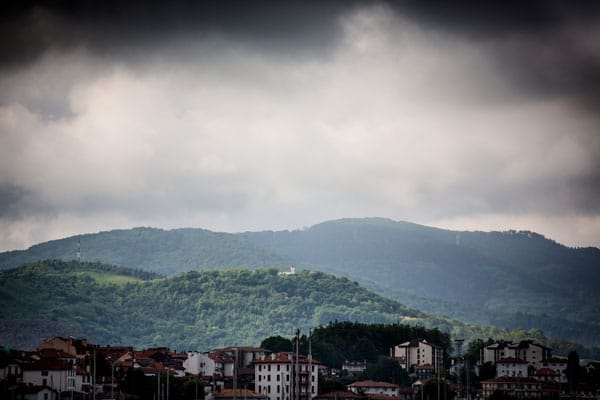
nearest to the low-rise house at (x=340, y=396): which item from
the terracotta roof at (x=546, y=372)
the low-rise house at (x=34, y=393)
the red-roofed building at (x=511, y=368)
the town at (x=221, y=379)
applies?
the town at (x=221, y=379)

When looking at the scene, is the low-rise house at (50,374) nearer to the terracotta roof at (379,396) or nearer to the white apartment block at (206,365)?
the white apartment block at (206,365)

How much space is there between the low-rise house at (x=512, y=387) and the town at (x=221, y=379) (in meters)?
0.14

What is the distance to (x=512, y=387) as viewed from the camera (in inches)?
7023

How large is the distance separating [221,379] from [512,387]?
43.9 m

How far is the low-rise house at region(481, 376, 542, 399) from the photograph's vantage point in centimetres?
17462

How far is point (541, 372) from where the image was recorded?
197875mm

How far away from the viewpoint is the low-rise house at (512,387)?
17462 centimetres

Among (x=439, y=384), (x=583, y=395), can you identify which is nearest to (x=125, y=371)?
(x=439, y=384)

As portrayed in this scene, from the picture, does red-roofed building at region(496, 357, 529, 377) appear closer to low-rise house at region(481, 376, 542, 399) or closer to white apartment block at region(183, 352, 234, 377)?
low-rise house at region(481, 376, 542, 399)

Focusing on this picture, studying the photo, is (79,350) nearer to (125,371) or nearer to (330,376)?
(125,371)

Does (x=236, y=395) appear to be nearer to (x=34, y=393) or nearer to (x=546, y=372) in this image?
(x=34, y=393)

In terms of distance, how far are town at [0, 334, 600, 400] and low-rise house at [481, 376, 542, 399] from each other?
0.14 m

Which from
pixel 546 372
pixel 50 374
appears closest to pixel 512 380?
pixel 546 372

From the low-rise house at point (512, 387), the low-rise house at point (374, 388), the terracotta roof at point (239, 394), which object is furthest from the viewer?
the low-rise house at point (512, 387)
